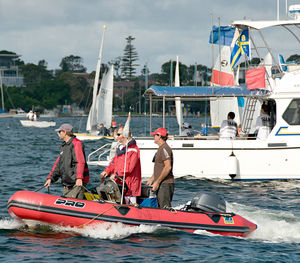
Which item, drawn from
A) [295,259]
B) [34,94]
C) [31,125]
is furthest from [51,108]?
[295,259]

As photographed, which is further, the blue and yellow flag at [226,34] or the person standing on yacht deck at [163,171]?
the blue and yellow flag at [226,34]

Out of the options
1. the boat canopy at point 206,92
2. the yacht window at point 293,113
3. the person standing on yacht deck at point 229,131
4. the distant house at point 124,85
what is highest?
the distant house at point 124,85

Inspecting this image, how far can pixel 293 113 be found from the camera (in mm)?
17734

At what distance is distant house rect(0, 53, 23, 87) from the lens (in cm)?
17190

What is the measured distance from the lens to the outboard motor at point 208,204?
11.4 metres

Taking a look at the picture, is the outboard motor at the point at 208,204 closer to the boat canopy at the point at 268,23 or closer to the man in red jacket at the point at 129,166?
the man in red jacket at the point at 129,166

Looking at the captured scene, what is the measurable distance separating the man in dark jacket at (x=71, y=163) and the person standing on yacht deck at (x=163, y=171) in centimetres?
135

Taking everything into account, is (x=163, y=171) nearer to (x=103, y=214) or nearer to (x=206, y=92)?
(x=103, y=214)

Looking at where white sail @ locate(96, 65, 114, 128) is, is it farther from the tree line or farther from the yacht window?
the tree line

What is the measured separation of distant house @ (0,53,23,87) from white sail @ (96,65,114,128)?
128017mm

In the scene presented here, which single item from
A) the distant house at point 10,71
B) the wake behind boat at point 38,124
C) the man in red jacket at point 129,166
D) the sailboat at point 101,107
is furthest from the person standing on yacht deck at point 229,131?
the distant house at point 10,71

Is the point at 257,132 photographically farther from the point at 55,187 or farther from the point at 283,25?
the point at 55,187

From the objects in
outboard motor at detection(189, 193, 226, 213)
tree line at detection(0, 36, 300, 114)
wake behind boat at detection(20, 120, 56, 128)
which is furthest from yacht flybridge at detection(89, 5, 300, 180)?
tree line at detection(0, 36, 300, 114)

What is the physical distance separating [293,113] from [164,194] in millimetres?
7852
